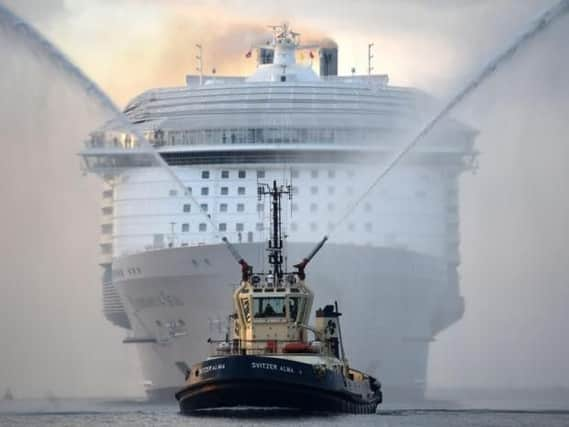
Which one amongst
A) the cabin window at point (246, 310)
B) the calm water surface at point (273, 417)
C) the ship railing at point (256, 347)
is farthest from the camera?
the cabin window at point (246, 310)

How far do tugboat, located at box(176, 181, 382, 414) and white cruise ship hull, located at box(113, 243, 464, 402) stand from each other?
713 inches

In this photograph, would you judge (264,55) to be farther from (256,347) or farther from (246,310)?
(256,347)

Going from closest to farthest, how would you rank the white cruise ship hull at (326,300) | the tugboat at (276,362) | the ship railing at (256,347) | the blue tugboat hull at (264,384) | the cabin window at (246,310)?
the blue tugboat hull at (264,384) → the tugboat at (276,362) → the ship railing at (256,347) → the cabin window at (246,310) → the white cruise ship hull at (326,300)

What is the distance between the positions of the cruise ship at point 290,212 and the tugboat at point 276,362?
18910 millimetres

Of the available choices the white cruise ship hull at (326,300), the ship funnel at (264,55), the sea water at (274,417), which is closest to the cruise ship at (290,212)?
the white cruise ship hull at (326,300)

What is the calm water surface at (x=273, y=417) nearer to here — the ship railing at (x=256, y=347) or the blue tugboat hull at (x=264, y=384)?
the blue tugboat hull at (x=264, y=384)

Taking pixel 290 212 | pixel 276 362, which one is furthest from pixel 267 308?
pixel 290 212

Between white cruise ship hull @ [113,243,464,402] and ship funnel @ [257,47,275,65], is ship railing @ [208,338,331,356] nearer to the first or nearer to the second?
white cruise ship hull @ [113,243,464,402]

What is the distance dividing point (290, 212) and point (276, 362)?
89.6 feet

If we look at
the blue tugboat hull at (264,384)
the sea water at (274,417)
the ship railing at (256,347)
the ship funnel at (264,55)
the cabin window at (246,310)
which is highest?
the ship funnel at (264,55)

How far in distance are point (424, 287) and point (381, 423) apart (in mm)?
28112

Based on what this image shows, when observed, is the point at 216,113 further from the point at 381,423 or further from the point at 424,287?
the point at 381,423

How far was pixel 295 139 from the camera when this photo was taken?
99.8 metres

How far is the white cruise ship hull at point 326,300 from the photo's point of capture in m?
94.8
